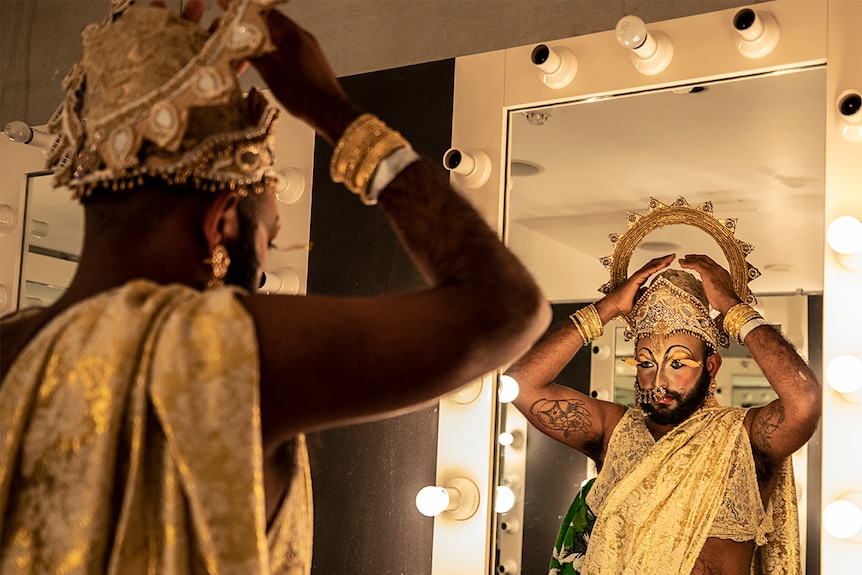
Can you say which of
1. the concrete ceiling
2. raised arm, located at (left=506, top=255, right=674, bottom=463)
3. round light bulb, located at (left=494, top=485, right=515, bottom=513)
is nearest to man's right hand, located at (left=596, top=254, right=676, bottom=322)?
raised arm, located at (left=506, top=255, right=674, bottom=463)

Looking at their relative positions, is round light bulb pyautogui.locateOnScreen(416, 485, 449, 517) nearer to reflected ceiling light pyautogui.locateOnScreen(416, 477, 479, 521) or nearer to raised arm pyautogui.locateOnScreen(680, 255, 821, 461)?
reflected ceiling light pyautogui.locateOnScreen(416, 477, 479, 521)

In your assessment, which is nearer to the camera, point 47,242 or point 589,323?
point 589,323

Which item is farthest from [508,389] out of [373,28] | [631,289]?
[373,28]

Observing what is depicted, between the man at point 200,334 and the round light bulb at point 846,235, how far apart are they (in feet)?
3.23

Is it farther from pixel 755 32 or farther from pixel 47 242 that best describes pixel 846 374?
pixel 47 242

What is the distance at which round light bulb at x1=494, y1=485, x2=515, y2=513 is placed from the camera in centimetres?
174

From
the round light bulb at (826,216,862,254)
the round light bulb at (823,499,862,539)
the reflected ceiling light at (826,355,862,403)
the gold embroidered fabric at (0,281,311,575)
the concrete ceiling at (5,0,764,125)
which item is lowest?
the round light bulb at (823,499,862,539)

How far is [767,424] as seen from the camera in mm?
1488

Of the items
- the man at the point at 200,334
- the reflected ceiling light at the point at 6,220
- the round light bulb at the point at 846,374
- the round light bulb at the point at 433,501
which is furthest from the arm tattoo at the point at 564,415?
the reflected ceiling light at the point at 6,220

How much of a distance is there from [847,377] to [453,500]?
0.71 meters

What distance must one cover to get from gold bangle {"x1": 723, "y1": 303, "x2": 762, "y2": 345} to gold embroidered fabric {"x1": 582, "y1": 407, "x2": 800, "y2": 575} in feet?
0.39

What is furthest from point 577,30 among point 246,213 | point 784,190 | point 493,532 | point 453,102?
point 246,213

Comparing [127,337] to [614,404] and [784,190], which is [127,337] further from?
[784,190]

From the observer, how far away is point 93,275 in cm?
76
